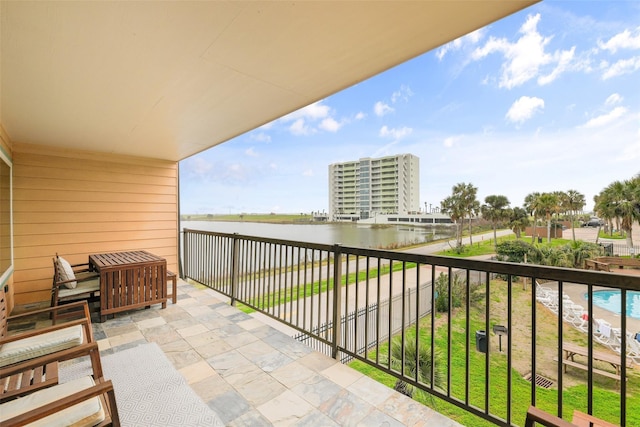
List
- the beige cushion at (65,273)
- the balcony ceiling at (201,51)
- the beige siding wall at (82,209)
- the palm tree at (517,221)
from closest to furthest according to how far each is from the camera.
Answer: the balcony ceiling at (201,51) → the beige cushion at (65,273) → the beige siding wall at (82,209) → the palm tree at (517,221)

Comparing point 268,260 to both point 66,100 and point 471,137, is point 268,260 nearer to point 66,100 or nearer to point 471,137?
point 66,100

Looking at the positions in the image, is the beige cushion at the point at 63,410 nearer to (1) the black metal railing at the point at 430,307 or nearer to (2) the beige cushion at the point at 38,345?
(2) the beige cushion at the point at 38,345

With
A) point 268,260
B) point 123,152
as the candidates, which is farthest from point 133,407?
point 123,152

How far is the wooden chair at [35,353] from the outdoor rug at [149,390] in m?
0.43

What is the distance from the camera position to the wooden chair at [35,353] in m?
1.46

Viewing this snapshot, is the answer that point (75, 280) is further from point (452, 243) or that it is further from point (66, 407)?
point (452, 243)

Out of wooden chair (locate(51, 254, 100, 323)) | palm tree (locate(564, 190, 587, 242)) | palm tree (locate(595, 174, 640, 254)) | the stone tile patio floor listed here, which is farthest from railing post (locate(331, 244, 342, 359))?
palm tree (locate(564, 190, 587, 242))

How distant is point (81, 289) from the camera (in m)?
3.51

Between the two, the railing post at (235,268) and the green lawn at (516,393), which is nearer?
the railing post at (235,268)

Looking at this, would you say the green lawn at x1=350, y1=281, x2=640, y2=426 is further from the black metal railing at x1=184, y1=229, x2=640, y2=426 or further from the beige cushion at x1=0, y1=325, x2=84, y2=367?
the beige cushion at x1=0, y1=325, x2=84, y2=367

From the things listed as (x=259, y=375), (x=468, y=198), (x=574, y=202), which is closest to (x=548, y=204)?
(x=574, y=202)

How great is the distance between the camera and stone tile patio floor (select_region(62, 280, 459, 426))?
1756 mm

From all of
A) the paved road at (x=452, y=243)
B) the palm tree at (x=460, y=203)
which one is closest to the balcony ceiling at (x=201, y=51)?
the paved road at (x=452, y=243)

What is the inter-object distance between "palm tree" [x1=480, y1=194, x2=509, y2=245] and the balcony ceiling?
20889mm
